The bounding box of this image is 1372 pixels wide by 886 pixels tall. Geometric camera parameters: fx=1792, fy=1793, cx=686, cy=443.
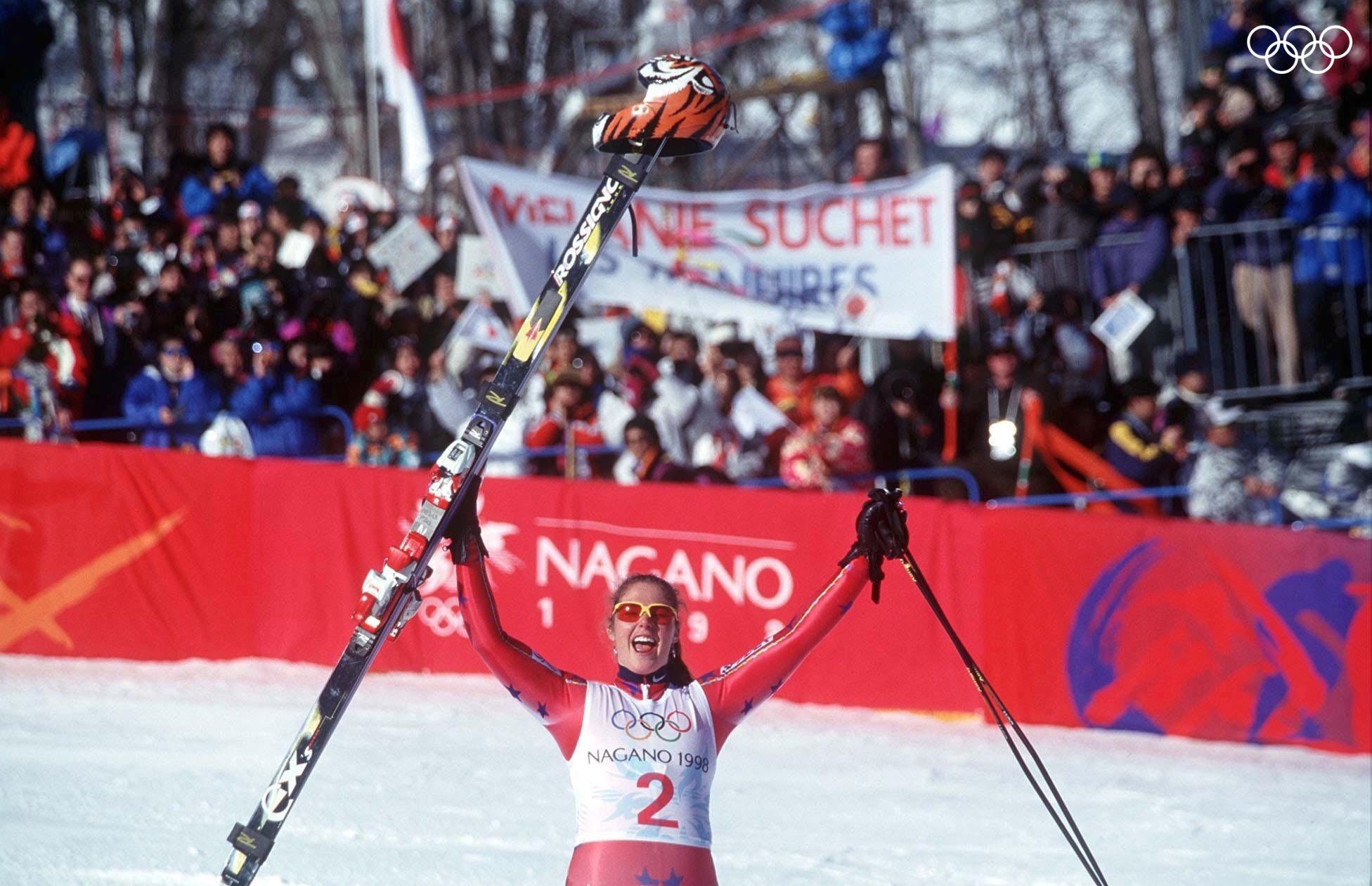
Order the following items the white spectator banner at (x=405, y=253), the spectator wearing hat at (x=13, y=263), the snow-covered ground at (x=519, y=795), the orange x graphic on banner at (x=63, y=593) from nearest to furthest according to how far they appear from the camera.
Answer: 1. the snow-covered ground at (x=519, y=795)
2. the orange x graphic on banner at (x=63, y=593)
3. the spectator wearing hat at (x=13, y=263)
4. the white spectator banner at (x=405, y=253)

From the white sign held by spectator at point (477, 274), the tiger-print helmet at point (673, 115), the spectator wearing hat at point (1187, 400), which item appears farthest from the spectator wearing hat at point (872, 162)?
the tiger-print helmet at point (673, 115)

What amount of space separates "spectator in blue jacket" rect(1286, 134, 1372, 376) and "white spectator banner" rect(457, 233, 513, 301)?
534cm

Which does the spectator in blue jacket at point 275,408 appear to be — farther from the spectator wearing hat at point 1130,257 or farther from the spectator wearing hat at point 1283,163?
the spectator wearing hat at point 1283,163

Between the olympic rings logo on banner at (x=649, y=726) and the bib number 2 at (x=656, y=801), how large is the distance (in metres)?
0.11

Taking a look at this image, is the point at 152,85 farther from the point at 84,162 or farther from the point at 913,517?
the point at 913,517

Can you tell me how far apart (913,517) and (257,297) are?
5.40 meters

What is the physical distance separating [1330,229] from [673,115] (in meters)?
8.26

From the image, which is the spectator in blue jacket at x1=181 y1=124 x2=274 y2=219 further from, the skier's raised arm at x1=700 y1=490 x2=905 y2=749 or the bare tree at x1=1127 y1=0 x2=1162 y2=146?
the bare tree at x1=1127 y1=0 x2=1162 y2=146

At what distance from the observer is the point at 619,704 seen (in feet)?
17.6

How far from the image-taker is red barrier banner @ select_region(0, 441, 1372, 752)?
10.1m

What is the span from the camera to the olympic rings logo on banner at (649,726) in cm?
531

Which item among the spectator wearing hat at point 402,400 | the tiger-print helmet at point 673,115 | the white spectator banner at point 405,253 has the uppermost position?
the white spectator banner at point 405,253

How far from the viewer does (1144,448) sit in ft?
38.5

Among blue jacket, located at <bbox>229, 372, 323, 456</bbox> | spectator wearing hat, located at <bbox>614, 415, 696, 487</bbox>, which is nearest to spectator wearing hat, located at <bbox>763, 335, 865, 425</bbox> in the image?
spectator wearing hat, located at <bbox>614, 415, 696, 487</bbox>
